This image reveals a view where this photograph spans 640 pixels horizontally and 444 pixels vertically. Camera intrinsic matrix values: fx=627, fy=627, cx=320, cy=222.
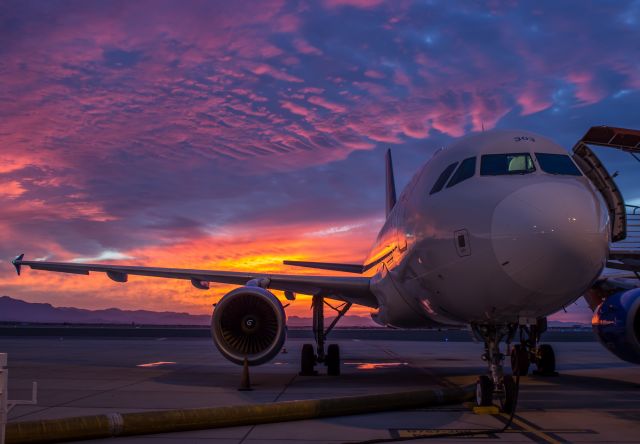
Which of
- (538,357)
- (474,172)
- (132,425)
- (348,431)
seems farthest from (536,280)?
(538,357)

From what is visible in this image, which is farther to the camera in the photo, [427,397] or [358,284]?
[358,284]

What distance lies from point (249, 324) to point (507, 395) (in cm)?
512

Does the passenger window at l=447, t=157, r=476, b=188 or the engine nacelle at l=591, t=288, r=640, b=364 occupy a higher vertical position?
the passenger window at l=447, t=157, r=476, b=188

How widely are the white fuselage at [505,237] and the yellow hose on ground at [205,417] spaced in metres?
1.39

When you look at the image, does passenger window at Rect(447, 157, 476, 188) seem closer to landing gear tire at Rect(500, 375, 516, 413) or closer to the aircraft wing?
landing gear tire at Rect(500, 375, 516, 413)

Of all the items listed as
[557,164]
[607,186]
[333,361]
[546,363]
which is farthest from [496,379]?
[546,363]

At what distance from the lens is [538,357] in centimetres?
1483

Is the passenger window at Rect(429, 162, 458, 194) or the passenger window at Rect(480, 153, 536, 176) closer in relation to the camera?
the passenger window at Rect(480, 153, 536, 176)

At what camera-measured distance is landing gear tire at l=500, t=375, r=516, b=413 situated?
8.10 metres

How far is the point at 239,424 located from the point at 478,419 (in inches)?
115

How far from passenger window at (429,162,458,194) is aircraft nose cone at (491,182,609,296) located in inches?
62.3

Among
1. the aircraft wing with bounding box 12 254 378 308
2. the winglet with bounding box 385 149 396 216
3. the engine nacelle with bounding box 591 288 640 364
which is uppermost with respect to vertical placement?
the winglet with bounding box 385 149 396 216

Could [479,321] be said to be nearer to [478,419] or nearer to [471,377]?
[478,419]

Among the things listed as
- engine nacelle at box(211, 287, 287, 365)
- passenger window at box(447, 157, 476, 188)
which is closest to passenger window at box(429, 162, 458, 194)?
passenger window at box(447, 157, 476, 188)
